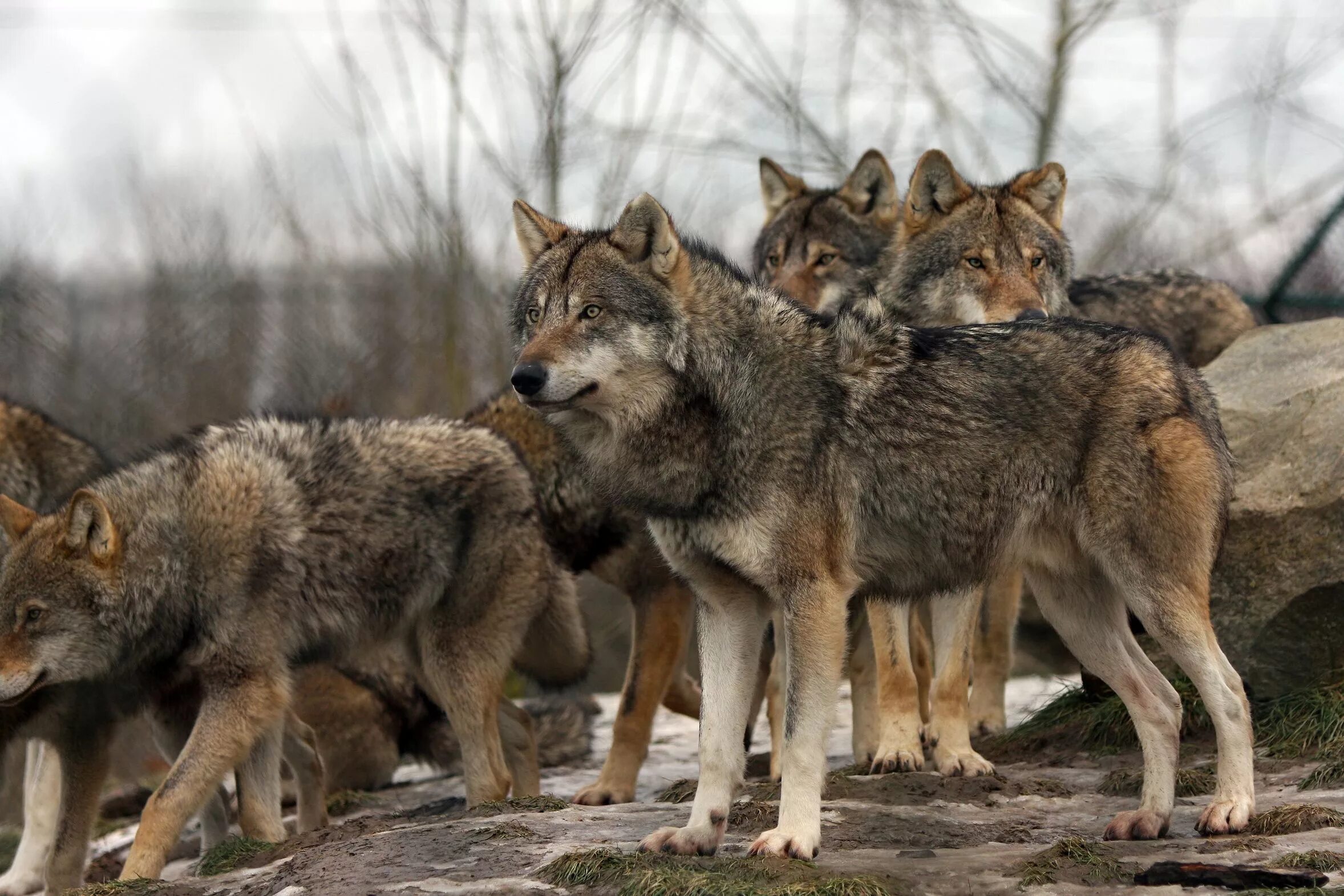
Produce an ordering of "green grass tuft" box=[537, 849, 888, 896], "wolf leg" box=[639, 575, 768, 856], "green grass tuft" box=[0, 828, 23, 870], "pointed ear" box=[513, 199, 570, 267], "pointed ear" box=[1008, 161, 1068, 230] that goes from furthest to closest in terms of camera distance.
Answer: "green grass tuft" box=[0, 828, 23, 870]
"pointed ear" box=[1008, 161, 1068, 230]
"pointed ear" box=[513, 199, 570, 267]
"wolf leg" box=[639, 575, 768, 856]
"green grass tuft" box=[537, 849, 888, 896]

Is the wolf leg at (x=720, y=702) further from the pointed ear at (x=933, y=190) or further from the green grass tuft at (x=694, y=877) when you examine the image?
the pointed ear at (x=933, y=190)

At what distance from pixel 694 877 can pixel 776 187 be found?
5.39 metres

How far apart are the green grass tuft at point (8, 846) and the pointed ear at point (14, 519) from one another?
2888mm

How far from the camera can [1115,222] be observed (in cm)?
1359

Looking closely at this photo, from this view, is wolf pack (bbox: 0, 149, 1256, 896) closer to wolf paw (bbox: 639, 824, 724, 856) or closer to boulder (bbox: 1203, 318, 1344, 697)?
wolf paw (bbox: 639, 824, 724, 856)

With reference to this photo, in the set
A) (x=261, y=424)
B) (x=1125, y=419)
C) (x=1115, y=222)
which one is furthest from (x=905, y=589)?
(x=1115, y=222)

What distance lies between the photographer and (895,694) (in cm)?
602

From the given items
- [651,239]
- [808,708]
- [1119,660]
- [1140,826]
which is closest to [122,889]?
[808,708]

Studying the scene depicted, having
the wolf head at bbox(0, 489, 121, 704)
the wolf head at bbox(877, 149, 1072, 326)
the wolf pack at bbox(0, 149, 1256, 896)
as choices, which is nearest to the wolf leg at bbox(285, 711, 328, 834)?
the wolf pack at bbox(0, 149, 1256, 896)

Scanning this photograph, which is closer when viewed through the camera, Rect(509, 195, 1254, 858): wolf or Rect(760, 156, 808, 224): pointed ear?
Rect(509, 195, 1254, 858): wolf

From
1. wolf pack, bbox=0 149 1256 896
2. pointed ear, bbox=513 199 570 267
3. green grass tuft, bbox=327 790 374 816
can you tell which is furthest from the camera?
green grass tuft, bbox=327 790 374 816

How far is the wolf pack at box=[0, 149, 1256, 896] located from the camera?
458 cm

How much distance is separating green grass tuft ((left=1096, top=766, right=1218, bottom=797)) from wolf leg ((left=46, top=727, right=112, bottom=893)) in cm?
433

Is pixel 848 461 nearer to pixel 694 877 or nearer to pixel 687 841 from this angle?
pixel 687 841
